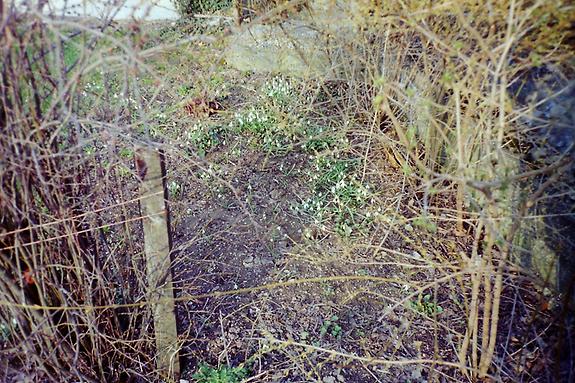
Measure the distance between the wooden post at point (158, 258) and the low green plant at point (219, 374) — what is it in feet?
0.43

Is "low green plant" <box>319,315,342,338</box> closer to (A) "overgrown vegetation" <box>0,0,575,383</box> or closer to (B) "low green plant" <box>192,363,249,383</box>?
(A) "overgrown vegetation" <box>0,0,575,383</box>

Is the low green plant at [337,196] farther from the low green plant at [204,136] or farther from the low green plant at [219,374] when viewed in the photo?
the low green plant at [219,374]

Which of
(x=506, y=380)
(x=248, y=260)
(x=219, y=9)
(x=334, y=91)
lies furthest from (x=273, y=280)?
(x=219, y=9)

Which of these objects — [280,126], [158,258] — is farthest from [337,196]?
[158,258]

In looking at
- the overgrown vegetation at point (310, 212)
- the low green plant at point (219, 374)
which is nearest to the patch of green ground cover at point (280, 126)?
the overgrown vegetation at point (310, 212)

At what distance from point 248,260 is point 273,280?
28cm

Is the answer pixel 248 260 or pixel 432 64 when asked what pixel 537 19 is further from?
pixel 248 260

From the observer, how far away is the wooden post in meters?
2.41

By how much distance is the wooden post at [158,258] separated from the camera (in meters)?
2.41

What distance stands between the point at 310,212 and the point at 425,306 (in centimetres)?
132

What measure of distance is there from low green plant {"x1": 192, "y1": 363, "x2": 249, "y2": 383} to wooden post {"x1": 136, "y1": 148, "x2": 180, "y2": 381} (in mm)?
131

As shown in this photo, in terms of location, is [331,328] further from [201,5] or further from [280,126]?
[201,5]

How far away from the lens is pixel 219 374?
9.62 feet

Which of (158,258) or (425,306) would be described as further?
(425,306)
